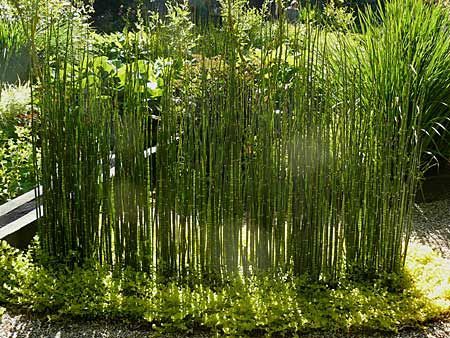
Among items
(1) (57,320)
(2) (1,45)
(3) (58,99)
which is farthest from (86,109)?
(2) (1,45)

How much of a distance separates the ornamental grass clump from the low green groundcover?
0.09 meters

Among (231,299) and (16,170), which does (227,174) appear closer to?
(231,299)

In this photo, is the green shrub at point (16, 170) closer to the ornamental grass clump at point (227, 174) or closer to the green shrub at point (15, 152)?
the green shrub at point (15, 152)

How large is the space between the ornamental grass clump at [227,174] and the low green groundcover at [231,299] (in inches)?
3.5

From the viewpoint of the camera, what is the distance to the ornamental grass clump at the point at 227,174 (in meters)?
2.57

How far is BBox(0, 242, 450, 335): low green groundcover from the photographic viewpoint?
2.38 meters

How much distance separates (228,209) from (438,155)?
1.89 meters

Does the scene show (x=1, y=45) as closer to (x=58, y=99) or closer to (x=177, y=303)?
(x=58, y=99)

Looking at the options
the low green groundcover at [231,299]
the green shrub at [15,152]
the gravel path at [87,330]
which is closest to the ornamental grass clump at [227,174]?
the low green groundcover at [231,299]

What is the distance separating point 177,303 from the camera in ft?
8.08

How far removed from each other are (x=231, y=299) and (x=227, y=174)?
1.63 ft

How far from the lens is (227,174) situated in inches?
102

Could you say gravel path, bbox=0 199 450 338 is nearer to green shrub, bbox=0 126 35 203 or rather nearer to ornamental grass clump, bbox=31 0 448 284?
ornamental grass clump, bbox=31 0 448 284

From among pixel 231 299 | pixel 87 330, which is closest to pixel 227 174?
pixel 231 299
